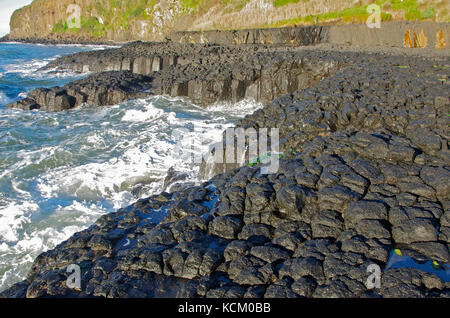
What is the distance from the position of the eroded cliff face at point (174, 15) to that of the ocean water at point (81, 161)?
1673 cm

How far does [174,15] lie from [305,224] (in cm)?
5518

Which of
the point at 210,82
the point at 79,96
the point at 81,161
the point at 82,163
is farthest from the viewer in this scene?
the point at 79,96

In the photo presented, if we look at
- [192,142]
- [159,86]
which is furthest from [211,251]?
[159,86]

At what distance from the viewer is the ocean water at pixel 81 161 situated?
757 centimetres

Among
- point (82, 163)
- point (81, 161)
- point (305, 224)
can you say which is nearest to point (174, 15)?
point (81, 161)

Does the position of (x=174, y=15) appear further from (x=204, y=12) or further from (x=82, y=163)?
(x=82, y=163)

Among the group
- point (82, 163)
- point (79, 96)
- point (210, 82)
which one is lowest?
point (82, 163)

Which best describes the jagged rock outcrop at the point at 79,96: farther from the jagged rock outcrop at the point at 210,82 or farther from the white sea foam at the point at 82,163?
the white sea foam at the point at 82,163

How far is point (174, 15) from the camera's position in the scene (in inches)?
2137

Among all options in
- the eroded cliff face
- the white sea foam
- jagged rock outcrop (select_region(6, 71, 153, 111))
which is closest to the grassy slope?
the eroded cliff face

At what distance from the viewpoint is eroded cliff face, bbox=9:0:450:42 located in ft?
88.0

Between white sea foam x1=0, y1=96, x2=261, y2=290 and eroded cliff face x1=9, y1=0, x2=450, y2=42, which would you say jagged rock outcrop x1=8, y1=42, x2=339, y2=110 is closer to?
white sea foam x1=0, y1=96, x2=261, y2=290

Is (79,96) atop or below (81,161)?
atop

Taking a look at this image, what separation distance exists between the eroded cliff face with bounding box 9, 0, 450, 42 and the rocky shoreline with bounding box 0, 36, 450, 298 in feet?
63.4
